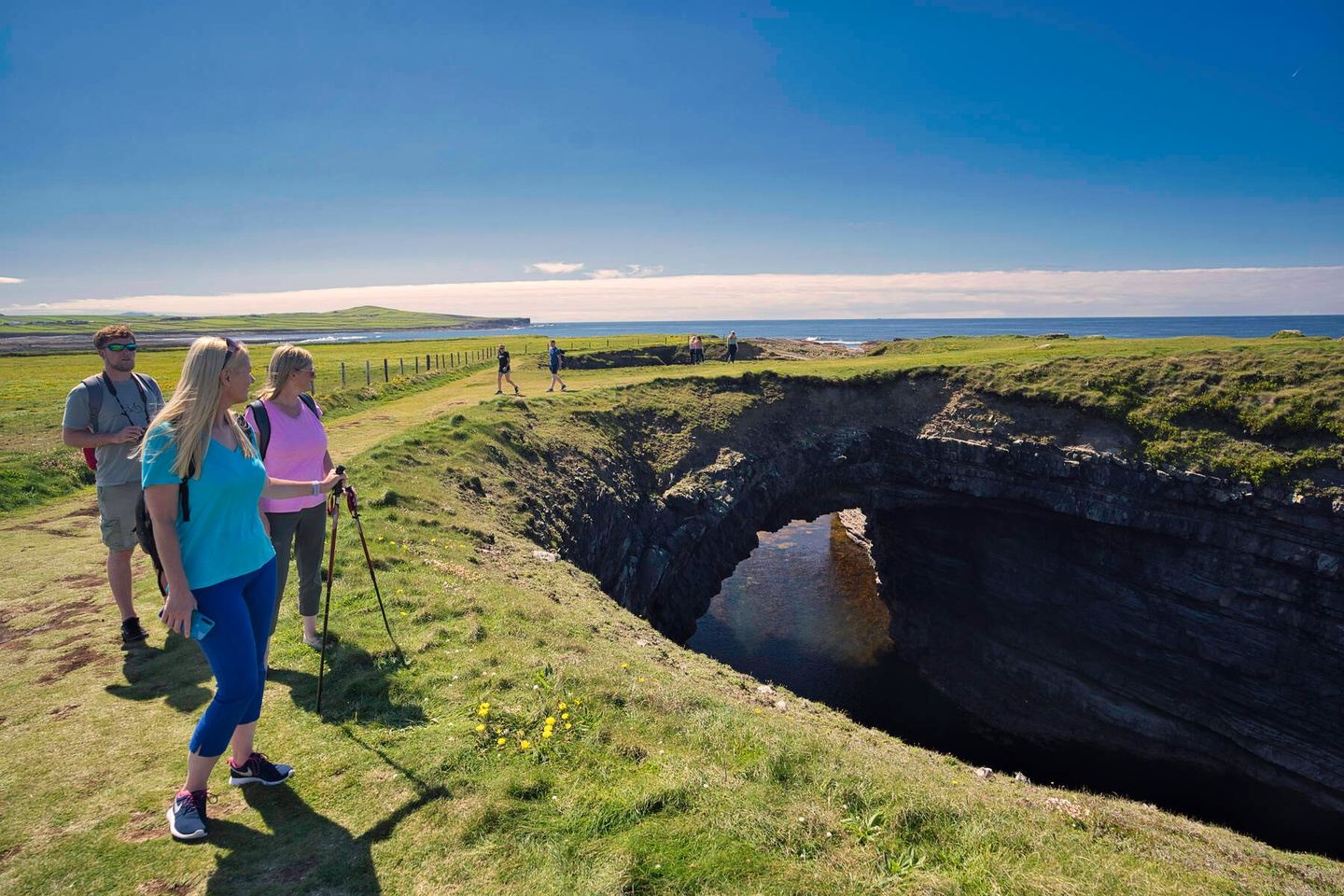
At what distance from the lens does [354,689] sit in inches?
292

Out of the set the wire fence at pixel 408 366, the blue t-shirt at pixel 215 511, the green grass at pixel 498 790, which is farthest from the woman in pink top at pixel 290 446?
the wire fence at pixel 408 366

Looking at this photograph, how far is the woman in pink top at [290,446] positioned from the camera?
737 cm

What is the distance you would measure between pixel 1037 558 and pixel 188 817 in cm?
3310

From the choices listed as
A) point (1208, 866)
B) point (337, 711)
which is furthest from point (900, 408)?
point (337, 711)

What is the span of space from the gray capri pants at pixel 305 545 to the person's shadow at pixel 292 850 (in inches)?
115

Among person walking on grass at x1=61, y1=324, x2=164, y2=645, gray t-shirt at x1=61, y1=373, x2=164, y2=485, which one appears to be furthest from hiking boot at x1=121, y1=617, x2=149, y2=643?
gray t-shirt at x1=61, y1=373, x2=164, y2=485

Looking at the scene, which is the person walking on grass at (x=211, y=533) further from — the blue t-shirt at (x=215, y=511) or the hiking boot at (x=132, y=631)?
the hiking boot at (x=132, y=631)

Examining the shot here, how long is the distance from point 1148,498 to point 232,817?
101 feet

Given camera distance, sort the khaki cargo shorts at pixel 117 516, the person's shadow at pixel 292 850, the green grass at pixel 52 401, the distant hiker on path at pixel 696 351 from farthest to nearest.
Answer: the distant hiker on path at pixel 696 351, the green grass at pixel 52 401, the khaki cargo shorts at pixel 117 516, the person's shadow at pixel 292 850

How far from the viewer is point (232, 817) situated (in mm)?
5309

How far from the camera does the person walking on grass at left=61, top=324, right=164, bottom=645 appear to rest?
7.63 m

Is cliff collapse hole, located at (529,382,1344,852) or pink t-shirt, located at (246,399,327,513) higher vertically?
pink t-shirt, located at (246,399,327,513)

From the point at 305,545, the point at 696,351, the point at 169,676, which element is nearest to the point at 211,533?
the point at 305,545

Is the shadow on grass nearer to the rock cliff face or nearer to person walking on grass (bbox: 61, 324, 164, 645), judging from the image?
person walking on grass (bbox: 61, 324, 164, 645)
